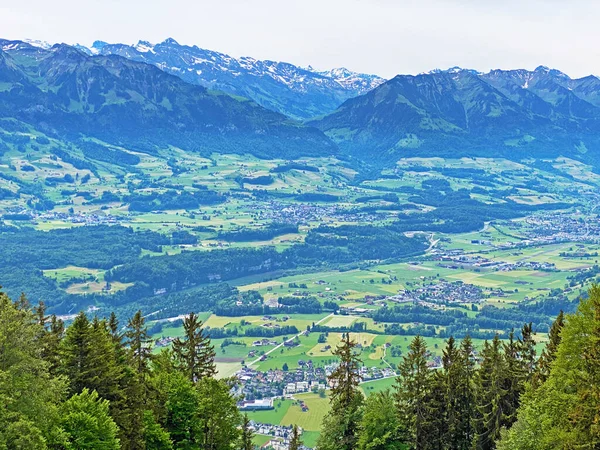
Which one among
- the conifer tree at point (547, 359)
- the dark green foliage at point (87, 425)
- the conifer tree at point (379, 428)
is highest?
the conifer tree at point (547, 359)

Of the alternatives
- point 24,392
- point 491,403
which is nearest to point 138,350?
point 24,392

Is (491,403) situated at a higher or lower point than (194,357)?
lower

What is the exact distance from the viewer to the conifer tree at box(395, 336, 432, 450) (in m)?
48.6

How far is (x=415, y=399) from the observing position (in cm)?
4938

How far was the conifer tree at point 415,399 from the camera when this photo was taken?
160 feet

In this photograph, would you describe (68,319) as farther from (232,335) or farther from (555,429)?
(555,429)

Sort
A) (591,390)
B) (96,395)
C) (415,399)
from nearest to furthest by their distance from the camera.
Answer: (591,390) → (96,395) → (415,399)

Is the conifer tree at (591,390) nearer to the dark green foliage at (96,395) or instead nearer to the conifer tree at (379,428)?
the conifer tree at (379,428)

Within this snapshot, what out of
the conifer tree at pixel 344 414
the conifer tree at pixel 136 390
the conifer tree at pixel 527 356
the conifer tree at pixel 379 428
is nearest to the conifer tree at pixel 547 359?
the conifer tree at pixel 527 356

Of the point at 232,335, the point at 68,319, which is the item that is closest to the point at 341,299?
the point at 232,335

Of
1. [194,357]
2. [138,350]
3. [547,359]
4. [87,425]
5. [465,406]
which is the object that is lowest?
[465,406]

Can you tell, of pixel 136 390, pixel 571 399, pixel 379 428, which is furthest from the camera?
pixel 379 428

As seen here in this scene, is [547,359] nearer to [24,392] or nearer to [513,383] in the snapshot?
[513,383]

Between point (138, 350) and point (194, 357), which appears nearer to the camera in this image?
point (138, 350)
